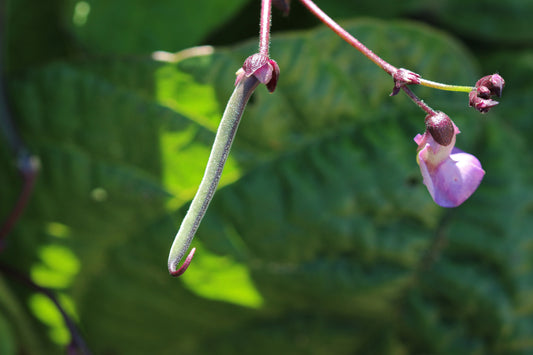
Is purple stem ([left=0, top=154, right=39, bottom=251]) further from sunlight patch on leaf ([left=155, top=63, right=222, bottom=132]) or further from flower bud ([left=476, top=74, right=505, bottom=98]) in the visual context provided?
flower bud ([left=476, top=74, right=505, bottom=98])

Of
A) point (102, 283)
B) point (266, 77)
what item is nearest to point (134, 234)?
point (102, 283)

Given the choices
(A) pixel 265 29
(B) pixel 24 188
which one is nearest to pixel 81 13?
(B) pixel 24 188

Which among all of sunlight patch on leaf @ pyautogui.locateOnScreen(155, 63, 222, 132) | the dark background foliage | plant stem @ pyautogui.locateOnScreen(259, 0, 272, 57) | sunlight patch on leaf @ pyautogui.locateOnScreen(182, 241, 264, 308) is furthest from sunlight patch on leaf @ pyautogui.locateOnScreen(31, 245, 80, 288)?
plant stem @ pyautogui.locateOnScreen(259, 0, 272, 57)

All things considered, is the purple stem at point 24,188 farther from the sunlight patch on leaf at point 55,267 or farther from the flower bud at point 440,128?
the flower bud at point 440,128

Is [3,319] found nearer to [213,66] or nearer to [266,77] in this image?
[213,66]

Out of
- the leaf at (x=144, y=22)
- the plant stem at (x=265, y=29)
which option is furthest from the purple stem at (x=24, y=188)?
the plant stem at (x=265, y=29)

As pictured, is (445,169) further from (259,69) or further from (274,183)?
(274,183)
